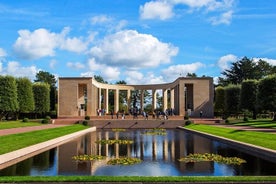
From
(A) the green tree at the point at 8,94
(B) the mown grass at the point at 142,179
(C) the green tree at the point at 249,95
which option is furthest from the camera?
(C) the green tree at the point at 249,95

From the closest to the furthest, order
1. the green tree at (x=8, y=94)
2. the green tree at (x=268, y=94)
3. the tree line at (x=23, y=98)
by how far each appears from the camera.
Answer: the green tree at (x=268, y=94) < the green tree at (x=8, y=94) < the tree line at (x=23, y=98)

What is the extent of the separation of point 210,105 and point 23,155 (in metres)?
37.5

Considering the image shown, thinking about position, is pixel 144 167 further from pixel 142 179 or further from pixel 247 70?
pixel 247 70

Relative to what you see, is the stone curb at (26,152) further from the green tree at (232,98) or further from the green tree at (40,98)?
the green tree at (232,98)

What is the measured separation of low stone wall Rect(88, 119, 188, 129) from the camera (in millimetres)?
39500

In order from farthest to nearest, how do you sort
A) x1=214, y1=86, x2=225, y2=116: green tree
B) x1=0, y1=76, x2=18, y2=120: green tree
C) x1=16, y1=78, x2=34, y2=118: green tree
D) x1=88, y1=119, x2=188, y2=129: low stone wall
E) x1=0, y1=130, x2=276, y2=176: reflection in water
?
x1=214, y1=86, x2=225, y2=116: green tree < x1=16, y1=78, x2=34, y2=118: green tree < x1=0, y1=76, x2=18, y2=120: green tree < x1=88, y1=119, x2=188, y2=129: low stone wall < x1=0, y1=130, x2=276, y2=176: reflection in water

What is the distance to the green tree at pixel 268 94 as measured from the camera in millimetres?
38125

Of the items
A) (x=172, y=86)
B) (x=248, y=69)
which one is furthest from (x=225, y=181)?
(x=248, y=69)

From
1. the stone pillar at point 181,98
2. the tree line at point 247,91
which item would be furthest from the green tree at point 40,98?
the tree line at point 247,91

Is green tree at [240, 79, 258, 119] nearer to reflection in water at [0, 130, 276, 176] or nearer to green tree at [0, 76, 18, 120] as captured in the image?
green tree at [0, 76, 18, 120]

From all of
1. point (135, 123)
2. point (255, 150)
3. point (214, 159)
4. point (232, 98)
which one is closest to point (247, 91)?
point (232, 98)

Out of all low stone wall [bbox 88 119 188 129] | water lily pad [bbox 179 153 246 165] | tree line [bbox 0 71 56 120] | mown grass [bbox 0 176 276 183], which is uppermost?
tree line [bbox 0 71 56 120]

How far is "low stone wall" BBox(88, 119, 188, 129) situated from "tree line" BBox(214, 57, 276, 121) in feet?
30.7

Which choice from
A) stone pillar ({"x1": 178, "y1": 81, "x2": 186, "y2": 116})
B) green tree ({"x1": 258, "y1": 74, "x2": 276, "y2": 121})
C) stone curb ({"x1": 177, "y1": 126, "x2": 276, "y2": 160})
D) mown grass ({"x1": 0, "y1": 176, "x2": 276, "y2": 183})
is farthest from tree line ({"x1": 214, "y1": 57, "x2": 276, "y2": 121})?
mown grass ({"x1": 0, "y1": 176, "x2": 276, "y2": 183})
